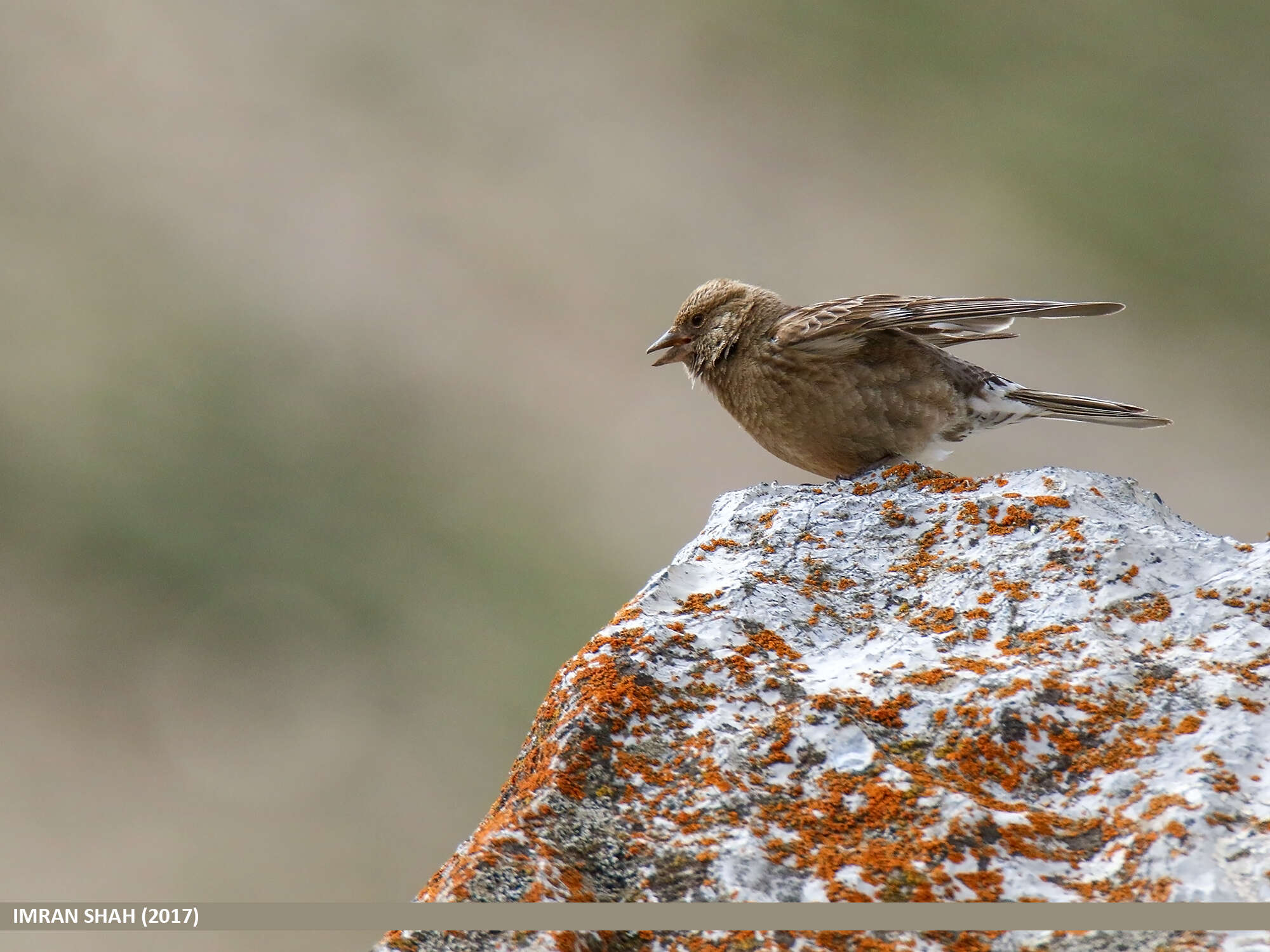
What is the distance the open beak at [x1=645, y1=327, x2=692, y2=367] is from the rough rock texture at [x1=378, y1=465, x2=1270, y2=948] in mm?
3054

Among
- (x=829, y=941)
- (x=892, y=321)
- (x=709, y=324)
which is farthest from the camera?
(x=709, y=324)

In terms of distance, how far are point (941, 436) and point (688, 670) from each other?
3363 millimetres

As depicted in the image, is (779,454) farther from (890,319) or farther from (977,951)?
(977,951)

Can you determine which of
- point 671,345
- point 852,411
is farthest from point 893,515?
point 671,345

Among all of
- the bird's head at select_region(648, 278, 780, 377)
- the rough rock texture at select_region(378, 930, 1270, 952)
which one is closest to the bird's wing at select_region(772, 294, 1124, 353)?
the bird's head at select_region(648, 278, 780, 377)

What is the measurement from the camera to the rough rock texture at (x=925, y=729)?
2303mm

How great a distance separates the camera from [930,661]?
2932 mm

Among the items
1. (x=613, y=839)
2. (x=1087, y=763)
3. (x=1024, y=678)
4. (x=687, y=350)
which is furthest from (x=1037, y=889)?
(x=687, y=350)

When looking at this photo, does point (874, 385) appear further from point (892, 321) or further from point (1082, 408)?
point (1082, 408)

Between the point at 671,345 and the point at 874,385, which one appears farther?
the point at 671,345

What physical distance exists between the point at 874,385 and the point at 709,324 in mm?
1086

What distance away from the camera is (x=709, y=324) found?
6352 millimetres

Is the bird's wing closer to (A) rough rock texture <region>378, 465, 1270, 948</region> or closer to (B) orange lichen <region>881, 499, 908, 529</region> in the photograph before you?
(B) orange lichen <region>881, 499, 908, 529</region>

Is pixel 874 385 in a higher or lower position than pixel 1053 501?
higher
